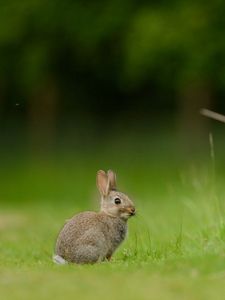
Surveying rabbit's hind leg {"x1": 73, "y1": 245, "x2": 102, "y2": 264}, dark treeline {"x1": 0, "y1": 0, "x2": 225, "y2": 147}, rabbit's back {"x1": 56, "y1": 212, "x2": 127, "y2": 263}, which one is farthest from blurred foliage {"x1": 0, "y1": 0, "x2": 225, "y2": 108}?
rabbit's hind leg {"x1": 73, "y1": 245, "x2": 102, "y2": 264}

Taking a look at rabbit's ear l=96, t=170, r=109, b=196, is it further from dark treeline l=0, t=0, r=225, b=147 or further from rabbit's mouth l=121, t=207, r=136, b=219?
dark treeline l=0, t=0, r=225, b=147

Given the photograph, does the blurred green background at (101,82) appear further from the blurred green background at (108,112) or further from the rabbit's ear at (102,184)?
the rabbit's ear at (102,184)

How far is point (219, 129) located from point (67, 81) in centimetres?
562

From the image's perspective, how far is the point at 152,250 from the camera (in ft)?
41.7

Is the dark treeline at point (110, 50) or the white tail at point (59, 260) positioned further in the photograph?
the dark treeline at point (110, 50)

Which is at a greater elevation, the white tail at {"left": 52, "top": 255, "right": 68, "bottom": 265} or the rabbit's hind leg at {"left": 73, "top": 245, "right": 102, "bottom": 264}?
the rabbit's hind leg at {"left": 73, "top": 245, "right": 102, "bottom": 264}

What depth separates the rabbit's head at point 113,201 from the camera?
1271 centimetres

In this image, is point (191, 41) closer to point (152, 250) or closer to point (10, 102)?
point (10, 102)

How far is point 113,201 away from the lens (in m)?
12.8

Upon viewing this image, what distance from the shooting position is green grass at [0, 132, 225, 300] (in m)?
10.0

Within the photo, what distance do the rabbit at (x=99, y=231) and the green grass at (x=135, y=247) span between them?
0.69 feet

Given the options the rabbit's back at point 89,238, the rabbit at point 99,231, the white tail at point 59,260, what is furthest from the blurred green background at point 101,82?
the white tail at point 59,260

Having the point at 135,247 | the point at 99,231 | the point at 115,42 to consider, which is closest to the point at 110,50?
the point at 115,42

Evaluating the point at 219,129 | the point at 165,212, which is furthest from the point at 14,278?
the point at 219,129
